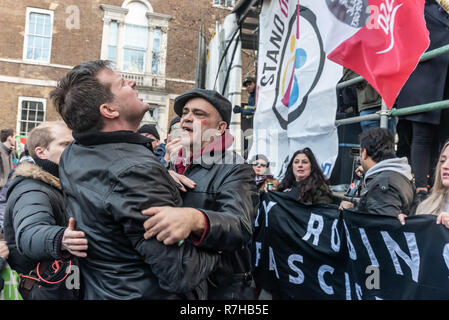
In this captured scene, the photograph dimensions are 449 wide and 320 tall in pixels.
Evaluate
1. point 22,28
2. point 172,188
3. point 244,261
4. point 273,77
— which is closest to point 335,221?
point 244,261

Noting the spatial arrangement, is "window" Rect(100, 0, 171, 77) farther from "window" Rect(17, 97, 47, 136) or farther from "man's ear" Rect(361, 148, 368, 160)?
"man's ear" Rect(361, 148, 368, 160)

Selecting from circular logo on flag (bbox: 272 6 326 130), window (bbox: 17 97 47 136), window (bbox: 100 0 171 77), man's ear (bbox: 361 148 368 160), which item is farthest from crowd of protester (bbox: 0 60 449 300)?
window (bbox: 100 0 171 77)

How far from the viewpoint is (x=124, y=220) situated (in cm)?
127

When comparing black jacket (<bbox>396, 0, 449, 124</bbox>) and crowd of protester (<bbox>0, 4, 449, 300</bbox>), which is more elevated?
black jacket (<bbox>396, 0, 449, 124</bbox>)

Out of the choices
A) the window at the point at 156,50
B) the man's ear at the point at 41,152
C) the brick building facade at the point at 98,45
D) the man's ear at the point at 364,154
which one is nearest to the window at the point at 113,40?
the brick building facade at the point at 98,45

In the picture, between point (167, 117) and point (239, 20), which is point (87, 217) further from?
point (167, 117)

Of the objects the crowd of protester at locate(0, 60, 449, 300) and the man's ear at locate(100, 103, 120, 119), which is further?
the man's ear at locate(100, 103, 120, 119)

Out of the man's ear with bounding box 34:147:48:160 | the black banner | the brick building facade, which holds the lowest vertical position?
the black banner

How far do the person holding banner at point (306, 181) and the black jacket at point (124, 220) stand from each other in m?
2.38

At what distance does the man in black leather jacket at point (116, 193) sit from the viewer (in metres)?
1.27

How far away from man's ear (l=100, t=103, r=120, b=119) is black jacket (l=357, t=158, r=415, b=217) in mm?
1815

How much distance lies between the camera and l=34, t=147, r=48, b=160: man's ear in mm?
2457

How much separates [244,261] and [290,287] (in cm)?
147

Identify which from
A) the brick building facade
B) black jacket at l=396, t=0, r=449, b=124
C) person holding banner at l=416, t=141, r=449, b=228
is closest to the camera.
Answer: person holding banner at l=416, t=141, r=449, b=228
